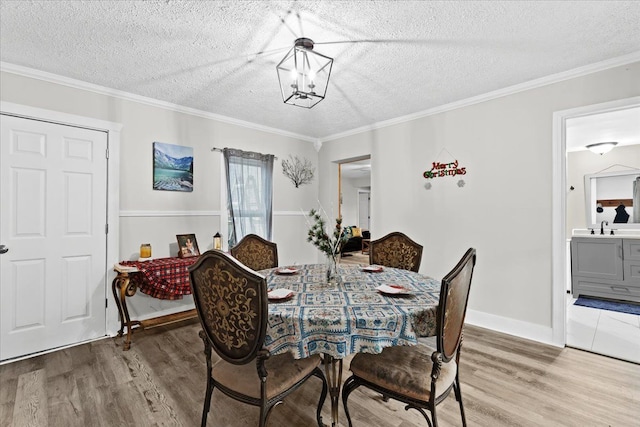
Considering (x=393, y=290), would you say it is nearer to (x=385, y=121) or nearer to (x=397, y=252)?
(x=397, y=252)

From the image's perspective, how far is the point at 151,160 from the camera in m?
3.37

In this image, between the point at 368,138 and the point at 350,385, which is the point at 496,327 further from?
the point at 368,138

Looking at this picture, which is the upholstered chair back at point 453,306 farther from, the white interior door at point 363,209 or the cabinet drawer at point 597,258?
the white interior door at point 363,209

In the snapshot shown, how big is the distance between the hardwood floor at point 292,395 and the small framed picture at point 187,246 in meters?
1.00

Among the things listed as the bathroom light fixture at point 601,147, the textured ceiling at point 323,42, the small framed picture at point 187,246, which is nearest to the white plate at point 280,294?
the textured ceiling at point 323,42

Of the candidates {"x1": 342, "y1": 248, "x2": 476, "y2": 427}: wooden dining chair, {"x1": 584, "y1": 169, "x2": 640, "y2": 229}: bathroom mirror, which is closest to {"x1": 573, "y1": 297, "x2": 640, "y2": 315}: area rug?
{"x1": 584, "y1": 169, "x2": 640, "y2": 229}: bathroom mirror

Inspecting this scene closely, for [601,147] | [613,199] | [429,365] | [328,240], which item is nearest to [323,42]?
[328,240]

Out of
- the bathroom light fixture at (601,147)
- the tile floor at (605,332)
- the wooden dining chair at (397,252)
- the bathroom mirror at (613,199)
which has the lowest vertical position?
the tile floor at (605,332)

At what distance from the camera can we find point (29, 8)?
1.90 meters

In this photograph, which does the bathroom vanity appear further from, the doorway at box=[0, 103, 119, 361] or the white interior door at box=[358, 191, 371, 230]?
the white interior door at box=[358, 191, 371, 230]

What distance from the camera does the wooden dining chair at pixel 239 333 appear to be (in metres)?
1.35

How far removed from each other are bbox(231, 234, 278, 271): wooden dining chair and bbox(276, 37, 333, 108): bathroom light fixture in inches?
53.7

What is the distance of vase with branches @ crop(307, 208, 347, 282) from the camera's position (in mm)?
1987

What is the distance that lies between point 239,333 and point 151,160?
2717 millimetres
